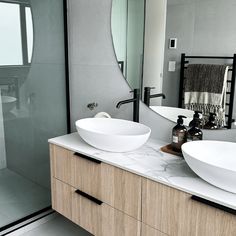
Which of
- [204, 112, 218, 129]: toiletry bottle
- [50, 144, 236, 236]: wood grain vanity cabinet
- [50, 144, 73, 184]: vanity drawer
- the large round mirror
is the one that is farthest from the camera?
[50, 144, 73, 184]: vanity drawer

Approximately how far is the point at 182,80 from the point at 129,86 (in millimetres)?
439

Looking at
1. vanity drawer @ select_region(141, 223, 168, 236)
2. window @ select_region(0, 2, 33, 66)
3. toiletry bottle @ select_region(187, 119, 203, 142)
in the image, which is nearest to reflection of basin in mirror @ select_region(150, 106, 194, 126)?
toiletry bottle @ select_region(187, 119, 203, 142)

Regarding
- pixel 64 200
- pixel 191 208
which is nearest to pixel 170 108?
pixel 191 208

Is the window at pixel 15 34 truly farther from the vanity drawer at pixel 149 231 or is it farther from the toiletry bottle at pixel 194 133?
the vanity drawer at pixel 149 231

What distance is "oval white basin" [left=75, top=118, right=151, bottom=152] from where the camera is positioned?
1.46 m

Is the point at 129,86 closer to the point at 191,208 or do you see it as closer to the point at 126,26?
the point at 126,26

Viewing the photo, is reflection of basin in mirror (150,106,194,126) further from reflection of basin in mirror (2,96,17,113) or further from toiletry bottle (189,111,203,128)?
reflection of basin in mirror (2,96,17,113)

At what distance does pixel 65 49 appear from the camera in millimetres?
2211

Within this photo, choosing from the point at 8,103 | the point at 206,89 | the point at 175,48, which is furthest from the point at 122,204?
the point at 8,103

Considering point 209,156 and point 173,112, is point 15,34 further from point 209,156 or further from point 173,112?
point 209,156

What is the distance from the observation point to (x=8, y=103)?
6.89 feet

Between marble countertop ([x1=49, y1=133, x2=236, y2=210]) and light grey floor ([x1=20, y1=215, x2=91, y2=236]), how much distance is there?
770 millimetres

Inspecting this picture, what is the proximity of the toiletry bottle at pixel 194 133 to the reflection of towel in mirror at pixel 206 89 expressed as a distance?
10 centimetres

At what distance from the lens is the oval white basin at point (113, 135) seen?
4.80ft
